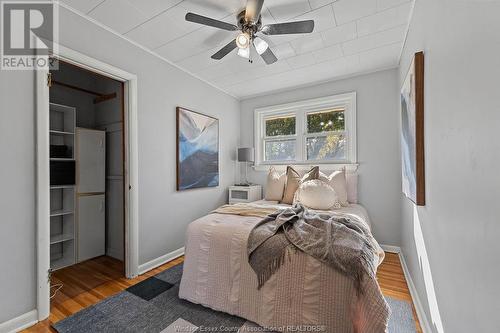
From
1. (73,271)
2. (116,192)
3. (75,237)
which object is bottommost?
(73,271)

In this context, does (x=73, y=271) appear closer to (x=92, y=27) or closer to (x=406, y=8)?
(x=92, y=27)

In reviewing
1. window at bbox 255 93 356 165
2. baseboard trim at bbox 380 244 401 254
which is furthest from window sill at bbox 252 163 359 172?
baseboard trim at bbox 380 244 401 254

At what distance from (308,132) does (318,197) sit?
141 centimetres

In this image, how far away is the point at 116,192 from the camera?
10.0ft

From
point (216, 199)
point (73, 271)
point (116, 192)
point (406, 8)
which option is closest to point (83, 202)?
point (116, 192)

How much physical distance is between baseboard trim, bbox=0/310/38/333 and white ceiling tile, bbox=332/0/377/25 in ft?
11.4

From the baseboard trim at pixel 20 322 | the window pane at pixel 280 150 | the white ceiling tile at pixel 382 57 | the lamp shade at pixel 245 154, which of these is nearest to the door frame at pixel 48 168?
the baseboard trim at pixel 20 322

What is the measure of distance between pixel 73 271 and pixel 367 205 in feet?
12.8

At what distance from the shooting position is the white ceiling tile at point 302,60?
2.67m

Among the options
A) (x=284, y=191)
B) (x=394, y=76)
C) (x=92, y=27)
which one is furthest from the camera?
(x=284, y=191)

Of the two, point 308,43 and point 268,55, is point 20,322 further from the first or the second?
point 308,43

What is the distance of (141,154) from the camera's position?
247 cm

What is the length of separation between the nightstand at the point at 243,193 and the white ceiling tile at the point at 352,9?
2599 millimetres

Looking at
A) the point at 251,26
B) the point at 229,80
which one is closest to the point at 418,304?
the point at 251,26
